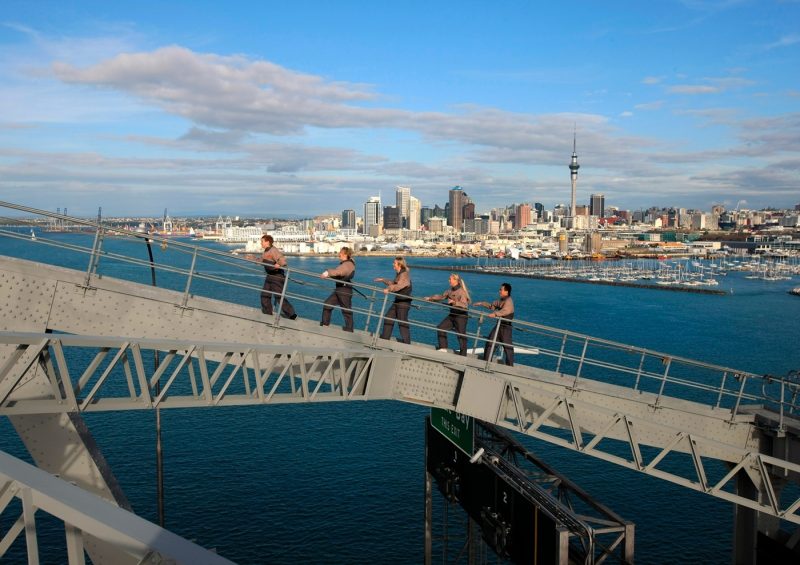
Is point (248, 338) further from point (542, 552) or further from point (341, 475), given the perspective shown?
point (341, 475)

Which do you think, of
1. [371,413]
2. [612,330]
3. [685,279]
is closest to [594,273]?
[685,279]

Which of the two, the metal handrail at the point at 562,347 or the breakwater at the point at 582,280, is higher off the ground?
the metal handrail at the point at 562,347

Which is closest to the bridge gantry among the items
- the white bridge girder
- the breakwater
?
the white bridge girder

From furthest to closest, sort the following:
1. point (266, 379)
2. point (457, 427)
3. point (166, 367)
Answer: point (457, 427), point (266, 379), point (166, 367)

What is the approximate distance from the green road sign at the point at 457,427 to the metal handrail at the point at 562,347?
1527 mm

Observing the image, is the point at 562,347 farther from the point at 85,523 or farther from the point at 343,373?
the point at 85,523

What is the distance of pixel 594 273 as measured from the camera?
463 feet

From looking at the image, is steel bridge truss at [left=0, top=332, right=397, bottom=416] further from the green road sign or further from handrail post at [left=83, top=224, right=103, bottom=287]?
the green road sign

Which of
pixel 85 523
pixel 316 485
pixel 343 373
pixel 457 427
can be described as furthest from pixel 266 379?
pixel 316 485

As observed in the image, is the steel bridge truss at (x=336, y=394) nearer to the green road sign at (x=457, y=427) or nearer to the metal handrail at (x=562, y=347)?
the metal handrail at (x=562, y=347)

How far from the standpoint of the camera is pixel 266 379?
353 inches

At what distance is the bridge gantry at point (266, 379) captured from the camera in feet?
25.6

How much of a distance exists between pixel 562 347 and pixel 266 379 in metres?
5.61

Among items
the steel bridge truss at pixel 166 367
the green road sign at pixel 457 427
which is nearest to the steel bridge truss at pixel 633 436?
the green road sign at pixel 457 427
